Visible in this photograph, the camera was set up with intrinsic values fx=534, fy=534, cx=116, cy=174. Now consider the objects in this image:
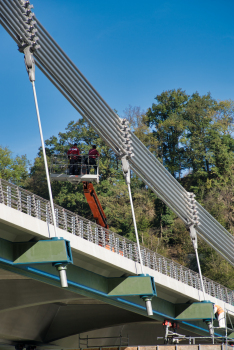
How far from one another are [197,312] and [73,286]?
1273cm

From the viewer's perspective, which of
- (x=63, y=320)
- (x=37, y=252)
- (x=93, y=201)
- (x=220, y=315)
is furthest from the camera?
(x=63, y=320)

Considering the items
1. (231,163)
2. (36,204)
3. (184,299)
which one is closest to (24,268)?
(36,204)

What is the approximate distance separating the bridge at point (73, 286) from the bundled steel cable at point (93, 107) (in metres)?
4.94

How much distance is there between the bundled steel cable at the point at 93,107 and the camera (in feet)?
83.6

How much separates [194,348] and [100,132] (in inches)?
522

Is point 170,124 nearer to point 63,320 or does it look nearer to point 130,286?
point 63,320

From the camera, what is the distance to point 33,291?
27.9 m

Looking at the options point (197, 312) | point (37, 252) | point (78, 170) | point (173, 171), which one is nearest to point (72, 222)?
point (37, 252)

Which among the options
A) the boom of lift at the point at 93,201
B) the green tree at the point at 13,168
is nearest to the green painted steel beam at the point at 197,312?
the boom of lift at the point at 93,201

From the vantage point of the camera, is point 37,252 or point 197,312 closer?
point 37,252

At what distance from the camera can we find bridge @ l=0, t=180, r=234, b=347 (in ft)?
71.6

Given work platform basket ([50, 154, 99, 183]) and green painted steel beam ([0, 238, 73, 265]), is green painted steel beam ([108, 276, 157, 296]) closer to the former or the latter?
work platform basket ([50, 154, 99, 183])

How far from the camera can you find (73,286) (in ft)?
82.7

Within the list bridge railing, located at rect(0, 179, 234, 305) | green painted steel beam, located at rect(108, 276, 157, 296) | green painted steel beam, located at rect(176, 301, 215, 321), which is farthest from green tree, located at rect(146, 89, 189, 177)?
green painted steel beam, located at rect(108, 276, 157, 296)
